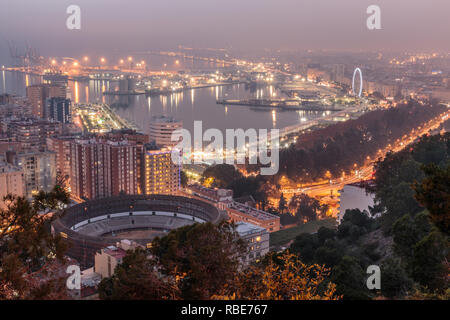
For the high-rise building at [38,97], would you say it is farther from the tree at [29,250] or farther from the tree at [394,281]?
the tree at [394,281]

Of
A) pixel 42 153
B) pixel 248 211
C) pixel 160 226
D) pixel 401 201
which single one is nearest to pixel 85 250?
pixel 160 226

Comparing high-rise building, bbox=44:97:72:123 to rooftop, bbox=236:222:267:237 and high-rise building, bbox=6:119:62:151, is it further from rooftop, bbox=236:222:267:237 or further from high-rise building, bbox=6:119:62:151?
rooftop, bbox=236:222:267:237

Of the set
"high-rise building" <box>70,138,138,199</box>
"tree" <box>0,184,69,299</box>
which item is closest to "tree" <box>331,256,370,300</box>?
"tree" <box>0,184,69,299</box>

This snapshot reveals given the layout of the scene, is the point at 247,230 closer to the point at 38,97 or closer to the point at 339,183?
the point at 339,183

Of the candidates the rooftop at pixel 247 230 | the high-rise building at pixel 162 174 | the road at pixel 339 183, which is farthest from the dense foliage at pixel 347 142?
the rooftop at pixel 247 230

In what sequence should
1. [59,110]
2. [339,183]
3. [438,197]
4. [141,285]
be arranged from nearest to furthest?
[438,197]
[141,285]
[339,183]
[59,110]

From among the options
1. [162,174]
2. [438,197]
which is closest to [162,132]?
[162,174]

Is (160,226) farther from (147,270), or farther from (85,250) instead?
(147,270)
